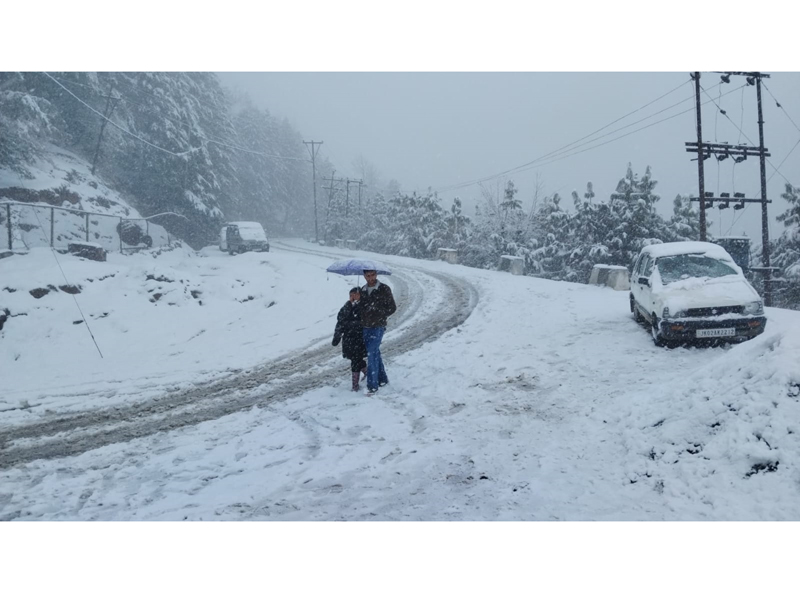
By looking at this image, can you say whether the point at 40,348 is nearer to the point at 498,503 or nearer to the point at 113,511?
the point at 113,511

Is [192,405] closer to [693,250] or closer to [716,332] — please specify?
[716,332]

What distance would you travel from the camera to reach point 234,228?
25.9 meters

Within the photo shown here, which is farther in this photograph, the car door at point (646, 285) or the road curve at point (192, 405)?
the car door at point (646, 285)

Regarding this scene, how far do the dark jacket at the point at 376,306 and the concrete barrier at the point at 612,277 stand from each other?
1086 centimetres

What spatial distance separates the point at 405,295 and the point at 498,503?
10.4 metres

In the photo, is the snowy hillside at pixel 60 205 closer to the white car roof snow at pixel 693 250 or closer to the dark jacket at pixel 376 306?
the dark jacket at pixel 376 306

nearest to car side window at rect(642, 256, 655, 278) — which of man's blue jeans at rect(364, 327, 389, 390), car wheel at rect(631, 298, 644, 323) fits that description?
car wheel at rect(631, 298, 644, 323)

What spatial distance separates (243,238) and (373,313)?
2081 cm

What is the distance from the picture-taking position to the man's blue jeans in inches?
256

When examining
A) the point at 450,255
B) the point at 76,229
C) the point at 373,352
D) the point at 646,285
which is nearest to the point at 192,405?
the point at 373,352

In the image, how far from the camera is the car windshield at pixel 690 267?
8312 millimetres

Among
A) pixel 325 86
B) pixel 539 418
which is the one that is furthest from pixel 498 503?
pixel 325 86

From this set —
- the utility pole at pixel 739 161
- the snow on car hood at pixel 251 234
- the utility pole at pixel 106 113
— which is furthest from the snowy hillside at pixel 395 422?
the snow on car hood at pixel 251 234

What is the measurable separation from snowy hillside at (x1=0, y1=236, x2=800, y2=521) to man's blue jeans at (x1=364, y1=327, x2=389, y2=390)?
24cm
